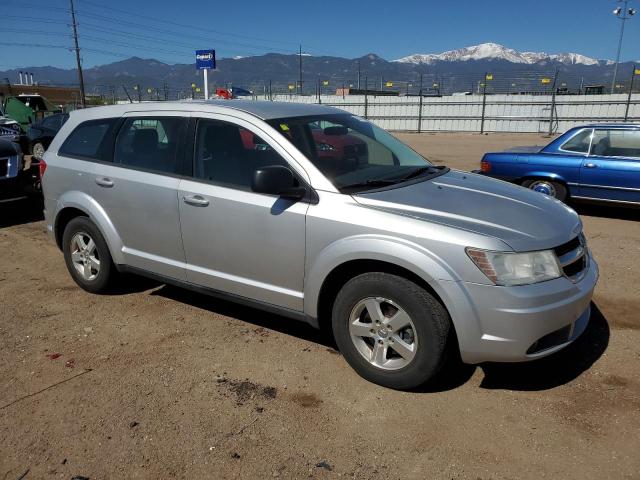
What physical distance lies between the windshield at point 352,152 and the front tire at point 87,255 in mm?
2071

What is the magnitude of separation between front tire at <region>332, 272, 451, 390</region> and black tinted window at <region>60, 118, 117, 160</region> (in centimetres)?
274

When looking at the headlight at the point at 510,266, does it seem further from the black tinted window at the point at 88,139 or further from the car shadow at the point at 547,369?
the black tinted window at the point at 88,139

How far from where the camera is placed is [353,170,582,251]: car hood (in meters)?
3.04

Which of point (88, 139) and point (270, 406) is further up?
Result: point (88, 139)

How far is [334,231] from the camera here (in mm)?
3309

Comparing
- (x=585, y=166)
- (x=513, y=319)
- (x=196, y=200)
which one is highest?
(x=196, y=200)

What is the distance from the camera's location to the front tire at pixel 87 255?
4.73m

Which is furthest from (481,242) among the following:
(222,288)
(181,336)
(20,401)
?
(20,401)

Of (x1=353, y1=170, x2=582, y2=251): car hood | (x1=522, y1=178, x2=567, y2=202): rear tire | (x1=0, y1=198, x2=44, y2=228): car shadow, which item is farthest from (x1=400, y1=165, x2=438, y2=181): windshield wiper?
(x1=0, y1=198, x2=44, y2=228): car shadow

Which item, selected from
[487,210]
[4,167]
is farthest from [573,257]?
[4,167]

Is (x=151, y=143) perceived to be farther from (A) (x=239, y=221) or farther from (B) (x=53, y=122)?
(B) (x=53, y=122)

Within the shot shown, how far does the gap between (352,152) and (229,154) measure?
35.9 inches

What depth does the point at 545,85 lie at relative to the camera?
30.4 m

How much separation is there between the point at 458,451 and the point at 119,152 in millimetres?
3530
